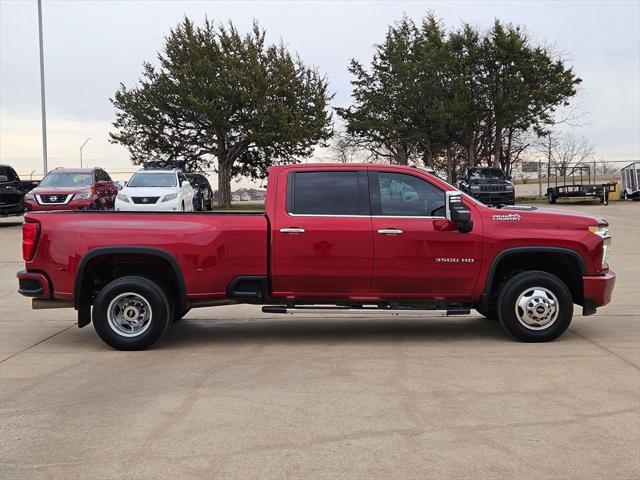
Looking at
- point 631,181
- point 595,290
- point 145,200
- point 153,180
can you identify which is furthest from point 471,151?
point 595,290

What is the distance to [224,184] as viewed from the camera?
39469 millimetres

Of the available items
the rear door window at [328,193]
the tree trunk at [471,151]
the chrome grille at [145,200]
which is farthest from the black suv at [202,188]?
the rear door window at [328,193]

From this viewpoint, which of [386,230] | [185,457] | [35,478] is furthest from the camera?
[386,230]

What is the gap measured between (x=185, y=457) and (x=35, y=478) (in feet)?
2.77

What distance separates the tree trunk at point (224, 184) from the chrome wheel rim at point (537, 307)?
33387mm

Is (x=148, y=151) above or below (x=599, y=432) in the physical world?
above

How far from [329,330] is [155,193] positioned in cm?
1271

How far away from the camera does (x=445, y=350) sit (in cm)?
676

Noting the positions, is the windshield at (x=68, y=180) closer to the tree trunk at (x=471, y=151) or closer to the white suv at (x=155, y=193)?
the white suv at (x=155, y=193)

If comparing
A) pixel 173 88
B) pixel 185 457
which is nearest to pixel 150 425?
pixel 185 457

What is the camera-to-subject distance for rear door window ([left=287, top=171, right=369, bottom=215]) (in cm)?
691

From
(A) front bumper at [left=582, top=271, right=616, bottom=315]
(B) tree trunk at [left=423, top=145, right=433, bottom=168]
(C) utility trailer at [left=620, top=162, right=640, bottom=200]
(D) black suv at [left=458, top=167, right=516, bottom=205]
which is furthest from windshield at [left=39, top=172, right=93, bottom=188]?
(C) utility trailer at [left=620, top=162, right=640, bottom=200]

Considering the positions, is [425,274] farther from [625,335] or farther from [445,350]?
[625,335]

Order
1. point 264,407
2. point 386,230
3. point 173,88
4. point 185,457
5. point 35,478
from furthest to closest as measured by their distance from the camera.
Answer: point 173,88 < point 386,230 < point 264,407 < point 185,457 < point 35,478
